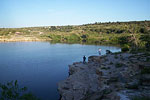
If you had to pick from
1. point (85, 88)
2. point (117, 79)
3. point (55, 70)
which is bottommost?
point (55, 70)

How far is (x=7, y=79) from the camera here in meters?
26.8

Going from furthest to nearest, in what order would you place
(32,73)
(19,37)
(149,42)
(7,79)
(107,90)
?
(19,37) < (149,42) < (32,73) < (7,79) < (107,90)

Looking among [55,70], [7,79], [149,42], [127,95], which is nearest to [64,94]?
[127,95]

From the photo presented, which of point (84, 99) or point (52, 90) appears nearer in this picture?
point (84, 99)

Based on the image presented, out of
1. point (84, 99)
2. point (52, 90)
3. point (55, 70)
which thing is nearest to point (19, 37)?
point (55, 70)

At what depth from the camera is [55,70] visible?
109 feet

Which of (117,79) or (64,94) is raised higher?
(117,79)

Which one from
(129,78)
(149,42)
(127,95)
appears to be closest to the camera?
(127,95)

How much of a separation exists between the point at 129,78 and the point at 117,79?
3.57 ft

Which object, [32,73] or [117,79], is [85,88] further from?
[32,73]

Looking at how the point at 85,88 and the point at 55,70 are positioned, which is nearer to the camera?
the point at 85,88

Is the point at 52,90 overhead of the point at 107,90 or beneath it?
beneath

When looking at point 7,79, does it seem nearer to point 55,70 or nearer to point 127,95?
point 55,70

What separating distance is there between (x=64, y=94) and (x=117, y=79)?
18.9 feet
